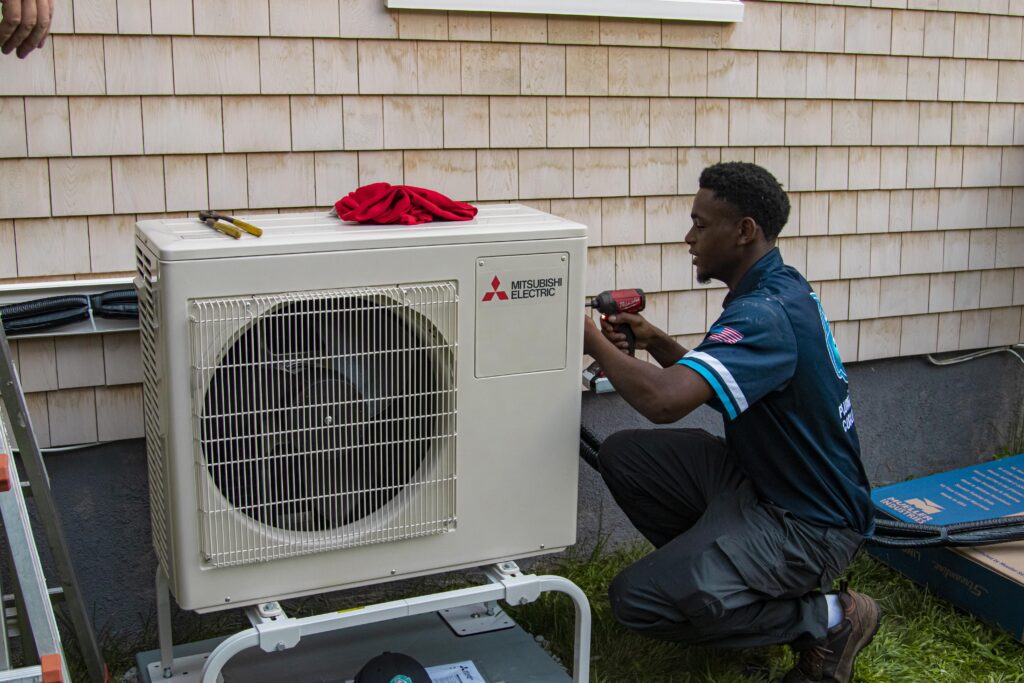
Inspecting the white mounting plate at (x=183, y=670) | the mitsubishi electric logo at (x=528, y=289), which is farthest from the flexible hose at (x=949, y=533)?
the white mounting plate at (x=183, y=670)

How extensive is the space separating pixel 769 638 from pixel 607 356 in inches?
33.0

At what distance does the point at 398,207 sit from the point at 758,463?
114 cm

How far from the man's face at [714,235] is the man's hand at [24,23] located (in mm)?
1620

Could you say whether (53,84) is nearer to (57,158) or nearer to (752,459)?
(57,158)

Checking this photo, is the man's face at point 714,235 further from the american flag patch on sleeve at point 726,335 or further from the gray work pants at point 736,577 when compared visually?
the gray work pants at point 736,577

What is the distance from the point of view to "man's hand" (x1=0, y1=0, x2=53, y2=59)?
2486 millimetres

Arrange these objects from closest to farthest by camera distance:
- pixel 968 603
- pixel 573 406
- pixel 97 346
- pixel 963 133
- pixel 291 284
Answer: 1. pixel 291 284
2. pixel 573 406
3. pixel 97 346
4. pixel 968 603
5. pixel 963 133

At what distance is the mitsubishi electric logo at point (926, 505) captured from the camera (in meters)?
3.84

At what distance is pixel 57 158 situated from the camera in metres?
3.05

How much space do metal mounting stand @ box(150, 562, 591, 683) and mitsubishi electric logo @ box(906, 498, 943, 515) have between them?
5.21 feet

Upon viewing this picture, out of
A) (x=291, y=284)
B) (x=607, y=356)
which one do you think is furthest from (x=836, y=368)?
(x=291, y=284)

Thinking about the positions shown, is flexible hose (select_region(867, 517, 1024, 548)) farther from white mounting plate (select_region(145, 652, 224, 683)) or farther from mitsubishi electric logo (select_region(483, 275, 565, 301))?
white mounting plate (select_region(145, 652, 224, 683))

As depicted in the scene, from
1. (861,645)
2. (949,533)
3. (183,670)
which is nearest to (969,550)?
(949,533)

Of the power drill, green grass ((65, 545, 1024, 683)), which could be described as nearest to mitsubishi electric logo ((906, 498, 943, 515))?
green grass ((65, 545, 1024, 683))
